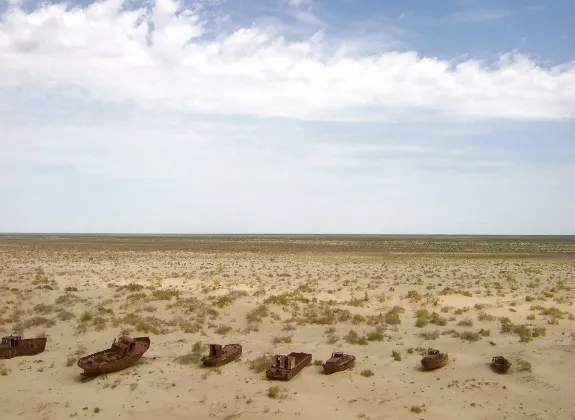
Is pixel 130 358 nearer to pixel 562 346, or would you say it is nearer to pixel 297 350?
pixel 297 350

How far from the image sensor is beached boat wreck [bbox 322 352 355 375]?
14922 mm

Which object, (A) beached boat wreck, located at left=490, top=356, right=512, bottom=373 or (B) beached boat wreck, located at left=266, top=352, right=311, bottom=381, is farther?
(A) beached boat wreck, located at left=490, top=356, right=512, bottom=373

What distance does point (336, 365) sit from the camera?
14922 millimetres

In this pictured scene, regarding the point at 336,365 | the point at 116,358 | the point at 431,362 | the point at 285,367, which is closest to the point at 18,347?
the point at 116,358

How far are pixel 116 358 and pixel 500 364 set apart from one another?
1175cm

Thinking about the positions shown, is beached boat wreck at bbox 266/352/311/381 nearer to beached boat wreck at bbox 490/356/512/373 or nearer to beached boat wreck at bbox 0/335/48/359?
beached boat wreck at bbox 490/356/512/373

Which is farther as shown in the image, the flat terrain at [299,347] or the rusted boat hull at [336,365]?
the rusted boat hull at [336,365]

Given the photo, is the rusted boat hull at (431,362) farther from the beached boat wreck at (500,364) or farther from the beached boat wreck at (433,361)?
the beached boat wreck at (500,364)

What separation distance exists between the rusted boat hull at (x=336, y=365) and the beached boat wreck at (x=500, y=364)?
428 centimetres

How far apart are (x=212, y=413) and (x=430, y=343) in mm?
9136

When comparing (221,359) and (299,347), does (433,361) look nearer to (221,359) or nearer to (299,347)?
(299,347)

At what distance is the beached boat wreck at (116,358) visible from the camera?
1480cm

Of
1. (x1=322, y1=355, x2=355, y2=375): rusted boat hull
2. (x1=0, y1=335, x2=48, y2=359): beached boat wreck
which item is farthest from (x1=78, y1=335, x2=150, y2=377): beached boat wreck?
(x1=322, y1=355, x2=355, y2=375): rusted boat hull

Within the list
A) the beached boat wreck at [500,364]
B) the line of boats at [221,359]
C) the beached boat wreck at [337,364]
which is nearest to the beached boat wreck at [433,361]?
the line of boats at [221,359]
